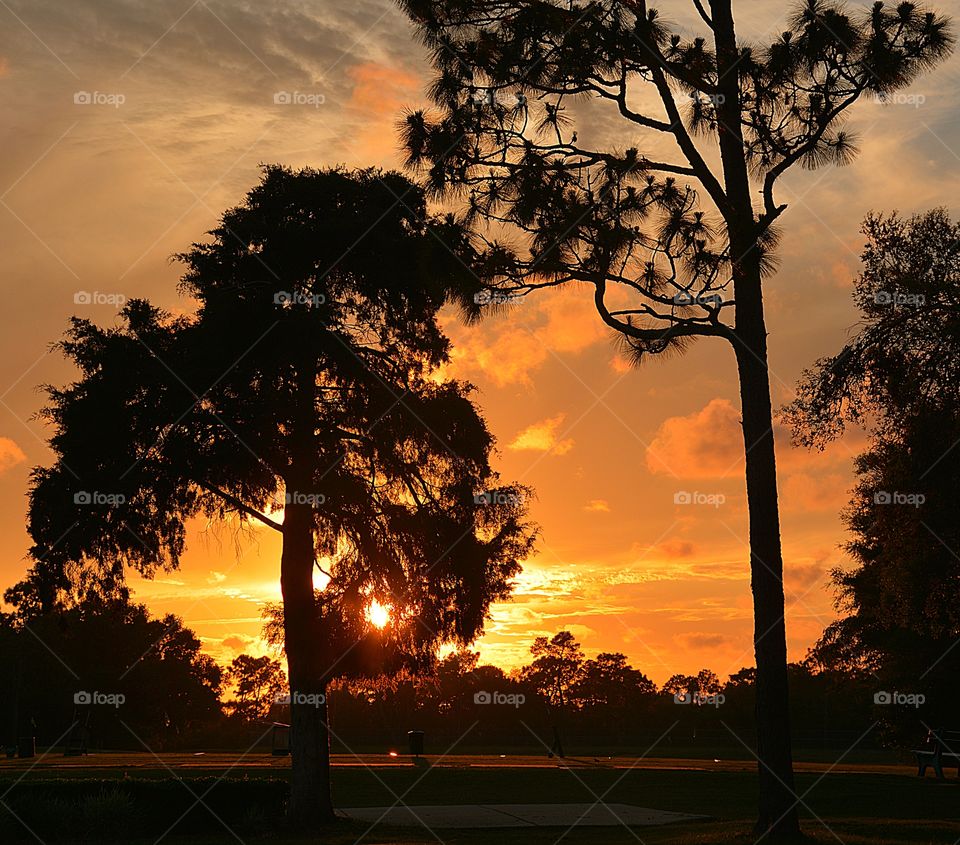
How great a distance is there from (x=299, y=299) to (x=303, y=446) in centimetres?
300

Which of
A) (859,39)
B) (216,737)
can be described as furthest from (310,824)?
(216,737)

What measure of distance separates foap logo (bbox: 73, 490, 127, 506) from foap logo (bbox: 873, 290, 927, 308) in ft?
46.3

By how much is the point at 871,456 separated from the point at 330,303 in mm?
10862

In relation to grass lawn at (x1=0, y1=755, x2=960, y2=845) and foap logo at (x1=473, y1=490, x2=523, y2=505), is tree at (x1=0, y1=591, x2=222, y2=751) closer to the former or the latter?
grass lawn at (x1=0, y1=755, x2=960, y2=845)

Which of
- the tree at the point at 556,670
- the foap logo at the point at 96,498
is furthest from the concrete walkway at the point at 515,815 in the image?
the tree at the point at 556,670

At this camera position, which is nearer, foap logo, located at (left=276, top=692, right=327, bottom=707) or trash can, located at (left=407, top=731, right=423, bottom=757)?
foap logo, located at (left=276, top=692, right=327, bottom=707)

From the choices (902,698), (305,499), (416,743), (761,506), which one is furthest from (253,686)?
(761,506)

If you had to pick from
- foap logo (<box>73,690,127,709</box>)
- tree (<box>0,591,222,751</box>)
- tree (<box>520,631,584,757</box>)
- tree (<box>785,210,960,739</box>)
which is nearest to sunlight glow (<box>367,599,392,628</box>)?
tree (<box>785,210,960,739</box>)

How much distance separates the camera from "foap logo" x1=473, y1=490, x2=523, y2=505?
886 inches

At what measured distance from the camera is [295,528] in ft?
71.7

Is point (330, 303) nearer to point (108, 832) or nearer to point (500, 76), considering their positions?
point (500, 76)

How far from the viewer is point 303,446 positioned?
2164cm

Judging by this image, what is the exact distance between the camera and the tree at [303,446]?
2122cm

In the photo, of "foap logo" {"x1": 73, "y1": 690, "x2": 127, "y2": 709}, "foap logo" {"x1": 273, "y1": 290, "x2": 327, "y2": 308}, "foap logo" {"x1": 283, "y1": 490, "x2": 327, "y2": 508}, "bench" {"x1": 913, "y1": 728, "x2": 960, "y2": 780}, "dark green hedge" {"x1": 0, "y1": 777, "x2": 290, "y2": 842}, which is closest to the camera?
"dark green hedge" {"x1": 0, "y1": 777, "x2": 290, "y2": 842}
